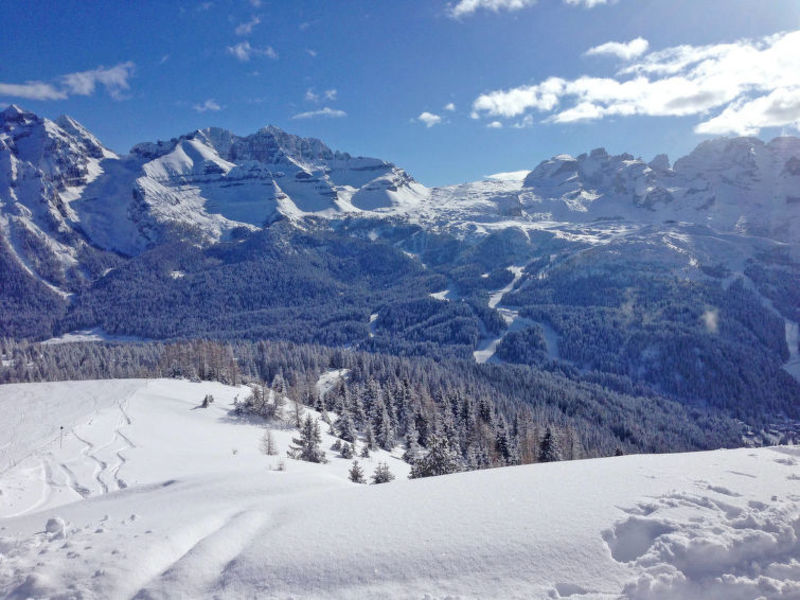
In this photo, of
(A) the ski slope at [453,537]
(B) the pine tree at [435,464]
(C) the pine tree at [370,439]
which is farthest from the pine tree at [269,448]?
(A) the ski slope at [453,537]

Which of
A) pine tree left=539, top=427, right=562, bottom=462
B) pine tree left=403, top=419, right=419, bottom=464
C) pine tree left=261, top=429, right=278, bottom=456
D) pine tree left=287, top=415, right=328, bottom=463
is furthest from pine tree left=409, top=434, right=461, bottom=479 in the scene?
pine tree left=539, top=427, right=562, bottom=462

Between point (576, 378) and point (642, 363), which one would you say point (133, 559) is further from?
point (642, 363)

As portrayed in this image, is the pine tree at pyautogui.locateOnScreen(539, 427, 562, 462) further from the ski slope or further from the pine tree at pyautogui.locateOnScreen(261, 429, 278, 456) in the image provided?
the ski slope

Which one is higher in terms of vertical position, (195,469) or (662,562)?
(662,562)

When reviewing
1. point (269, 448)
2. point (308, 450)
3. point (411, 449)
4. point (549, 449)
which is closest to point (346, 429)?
point (411, 449)

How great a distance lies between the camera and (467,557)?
801cm

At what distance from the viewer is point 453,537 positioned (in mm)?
8703

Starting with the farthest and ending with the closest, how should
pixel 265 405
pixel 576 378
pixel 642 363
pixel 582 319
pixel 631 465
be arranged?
pixel 582 319 < pixel 642 363 < pixel 576 378 < pixel 265 405 < pixel 631 465

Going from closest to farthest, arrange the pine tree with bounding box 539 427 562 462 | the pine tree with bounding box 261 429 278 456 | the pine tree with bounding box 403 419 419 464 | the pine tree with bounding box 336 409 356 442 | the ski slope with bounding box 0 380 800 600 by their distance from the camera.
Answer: the ski slope with bounding box 0 380 800 600
the pine tree with bounding box 261 429 278 456
the pine tree with bounding box 539 427 562 462
the pine tree with bounding box 403 419 419 464
the pine tree with bounding box 336 409 356 442

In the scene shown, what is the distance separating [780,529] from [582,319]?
676 feet

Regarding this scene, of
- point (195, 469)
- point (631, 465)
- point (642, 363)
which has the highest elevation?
point (631, 465)

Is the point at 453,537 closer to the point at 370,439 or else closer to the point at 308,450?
the point at 308,450

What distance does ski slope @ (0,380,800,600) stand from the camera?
24.0 feet

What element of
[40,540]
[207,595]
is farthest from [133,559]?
[40,540]
